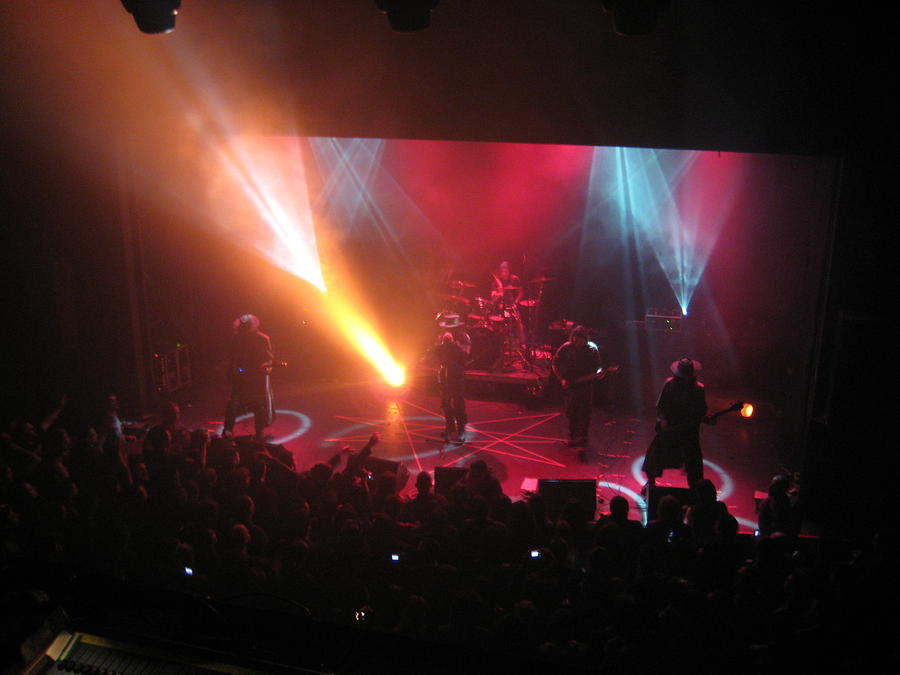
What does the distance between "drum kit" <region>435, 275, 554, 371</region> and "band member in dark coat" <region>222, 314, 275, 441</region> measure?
3.67 m

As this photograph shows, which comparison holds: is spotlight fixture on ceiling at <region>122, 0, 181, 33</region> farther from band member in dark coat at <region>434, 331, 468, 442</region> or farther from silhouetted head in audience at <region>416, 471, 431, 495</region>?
band member in dark coat at <region>434, 331, 468, 442</region>

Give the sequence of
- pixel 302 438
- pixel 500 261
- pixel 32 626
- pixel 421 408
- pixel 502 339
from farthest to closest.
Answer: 1. pixel 500 261
2. pixel 502 339
3. pixel 421 408
4. pixel 302 438
5. pixel 32 626

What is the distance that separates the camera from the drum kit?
10.8 m

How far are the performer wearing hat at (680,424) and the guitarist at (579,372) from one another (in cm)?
137

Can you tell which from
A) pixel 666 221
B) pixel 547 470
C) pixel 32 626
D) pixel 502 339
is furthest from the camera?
pixel 666 221

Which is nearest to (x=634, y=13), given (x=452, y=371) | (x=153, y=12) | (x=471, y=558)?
(x=153, y=12)

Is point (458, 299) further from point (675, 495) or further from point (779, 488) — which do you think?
point (779, 488)

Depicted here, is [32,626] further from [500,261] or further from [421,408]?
[500,261]

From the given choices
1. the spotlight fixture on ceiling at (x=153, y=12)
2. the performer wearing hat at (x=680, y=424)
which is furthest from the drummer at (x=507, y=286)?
the spotlight fixture on ceiling at (x=153, y=12)

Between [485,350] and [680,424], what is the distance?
5082mm

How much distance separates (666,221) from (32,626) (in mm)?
12679

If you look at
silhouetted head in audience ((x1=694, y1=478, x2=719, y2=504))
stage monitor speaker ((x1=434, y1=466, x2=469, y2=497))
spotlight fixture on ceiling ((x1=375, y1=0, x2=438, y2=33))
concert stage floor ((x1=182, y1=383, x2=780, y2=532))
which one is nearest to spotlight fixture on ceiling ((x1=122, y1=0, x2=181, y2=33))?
spotlight fixture on ceiling ((x1=375, y1=0, x2=438, y2=33))

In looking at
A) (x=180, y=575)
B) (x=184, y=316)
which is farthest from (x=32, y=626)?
(x=184, y=316)

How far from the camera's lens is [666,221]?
12.6 m
